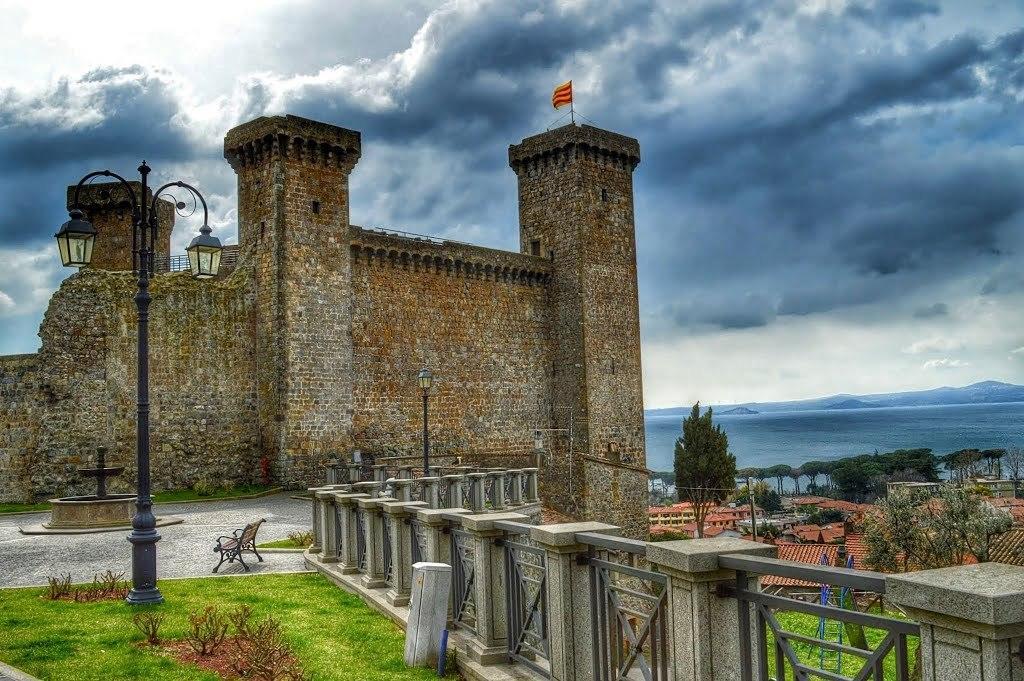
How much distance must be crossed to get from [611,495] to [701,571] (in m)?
34.6

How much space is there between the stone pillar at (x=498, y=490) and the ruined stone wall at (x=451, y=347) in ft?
38.2

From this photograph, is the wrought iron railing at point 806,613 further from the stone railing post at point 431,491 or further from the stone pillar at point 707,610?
the stone railing post at point 431,491

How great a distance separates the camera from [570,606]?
6344 millimetres

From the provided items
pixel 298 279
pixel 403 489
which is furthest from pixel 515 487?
pixel 298 279

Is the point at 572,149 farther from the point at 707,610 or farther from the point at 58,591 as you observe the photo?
the point at 707,610

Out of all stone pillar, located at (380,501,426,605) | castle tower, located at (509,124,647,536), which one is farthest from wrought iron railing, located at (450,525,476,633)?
castle tower, located at (509,124,647,536)

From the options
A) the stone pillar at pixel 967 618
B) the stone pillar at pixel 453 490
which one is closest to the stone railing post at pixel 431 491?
the stone pillar at pixel 453 490

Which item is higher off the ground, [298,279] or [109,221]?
[109,221]

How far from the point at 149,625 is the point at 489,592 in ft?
12.2

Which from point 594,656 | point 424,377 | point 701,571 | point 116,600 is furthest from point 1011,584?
point 424,377

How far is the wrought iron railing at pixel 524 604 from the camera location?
6934 mm

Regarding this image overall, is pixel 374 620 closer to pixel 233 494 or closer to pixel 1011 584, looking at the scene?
Answer: pixel 1011 584

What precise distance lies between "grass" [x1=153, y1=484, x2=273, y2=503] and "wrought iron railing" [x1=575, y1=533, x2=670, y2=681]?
22146 millimetres

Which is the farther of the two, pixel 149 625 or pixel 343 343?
pixel 343 343
